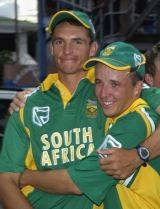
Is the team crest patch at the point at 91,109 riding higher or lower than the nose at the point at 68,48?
lower

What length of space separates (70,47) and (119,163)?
0.65 metres

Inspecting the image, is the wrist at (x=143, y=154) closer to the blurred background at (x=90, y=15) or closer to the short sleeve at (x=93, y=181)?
the short sleeve at (x=93, y=181)

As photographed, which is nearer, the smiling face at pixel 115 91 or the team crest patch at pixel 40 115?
the smiling face at pixel 115 91

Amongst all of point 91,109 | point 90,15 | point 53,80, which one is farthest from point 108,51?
Answer: point 90,15

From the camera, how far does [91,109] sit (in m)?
2.43

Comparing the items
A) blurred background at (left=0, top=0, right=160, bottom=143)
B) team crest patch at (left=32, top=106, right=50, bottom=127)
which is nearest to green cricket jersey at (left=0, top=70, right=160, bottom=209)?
team crest patch at (left=32, top=106, right=50, bottom=127)

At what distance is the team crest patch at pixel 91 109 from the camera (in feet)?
7.93

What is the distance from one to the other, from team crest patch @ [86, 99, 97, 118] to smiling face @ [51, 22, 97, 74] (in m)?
0.22

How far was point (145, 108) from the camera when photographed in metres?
2.31

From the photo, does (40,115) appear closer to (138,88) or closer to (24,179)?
(24,179)

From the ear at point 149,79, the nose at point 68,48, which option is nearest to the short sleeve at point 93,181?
the nose at point 68,48

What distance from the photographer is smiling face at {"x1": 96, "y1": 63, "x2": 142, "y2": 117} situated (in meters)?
2.27

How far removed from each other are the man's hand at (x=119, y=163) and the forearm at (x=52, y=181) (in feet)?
0.54

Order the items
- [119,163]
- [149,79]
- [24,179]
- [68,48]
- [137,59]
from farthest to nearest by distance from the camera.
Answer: [149,79], [68,48], [24,179], [137,59], [119,163]
